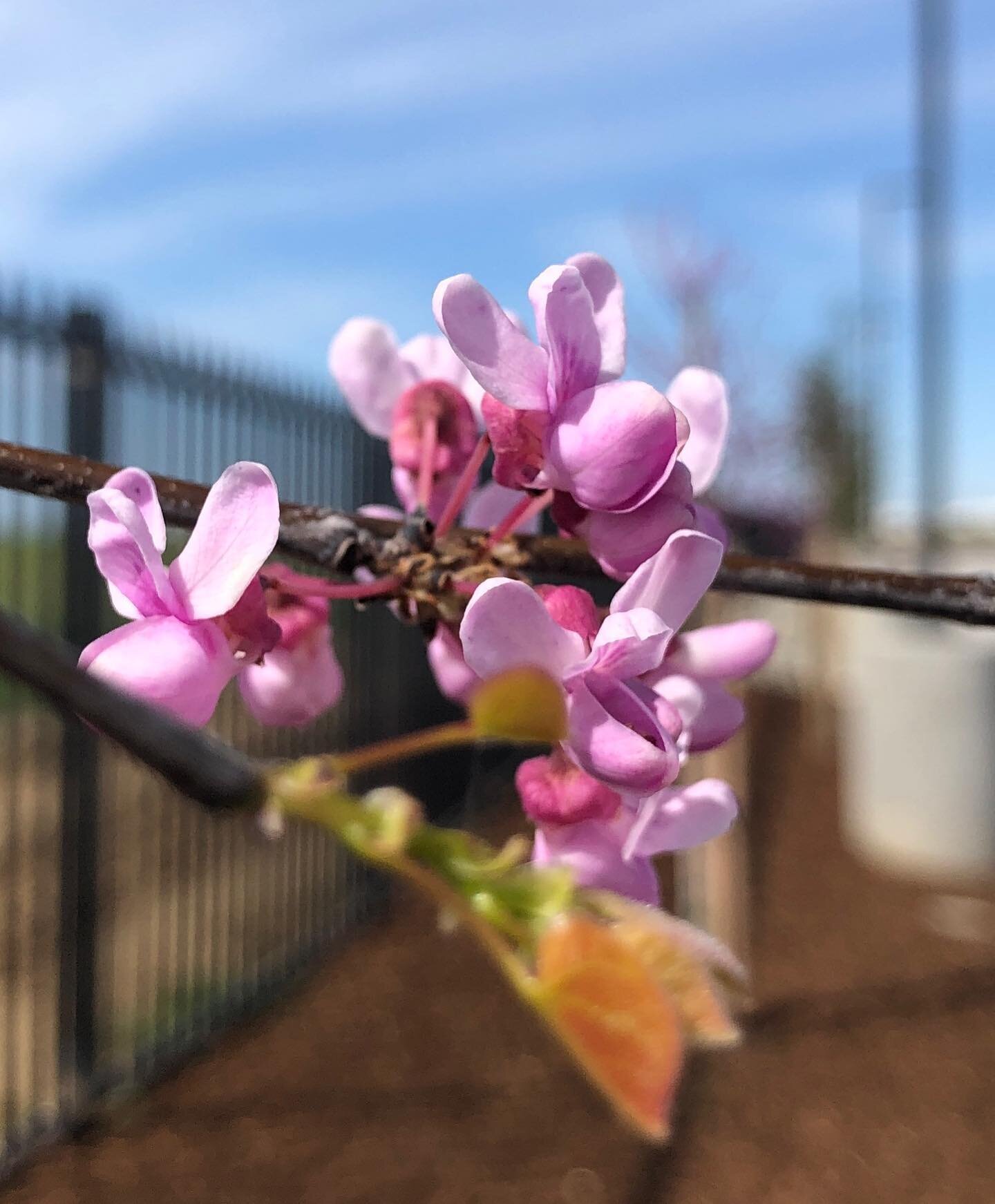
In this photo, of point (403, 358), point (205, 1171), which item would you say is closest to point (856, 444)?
point (205, 1171)

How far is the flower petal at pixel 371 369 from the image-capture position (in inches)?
27.0

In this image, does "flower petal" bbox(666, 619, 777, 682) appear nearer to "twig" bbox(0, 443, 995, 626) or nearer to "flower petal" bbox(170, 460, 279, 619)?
"twig" bbox(0, 443, 995, 626)

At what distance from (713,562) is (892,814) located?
4.92m

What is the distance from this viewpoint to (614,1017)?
7.9 inches

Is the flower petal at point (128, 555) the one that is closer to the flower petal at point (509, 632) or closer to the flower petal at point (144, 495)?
the flower petal at point (144, 495)

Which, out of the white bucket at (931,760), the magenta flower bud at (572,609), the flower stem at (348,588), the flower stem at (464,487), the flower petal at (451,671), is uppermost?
the flower stem at (464,487)

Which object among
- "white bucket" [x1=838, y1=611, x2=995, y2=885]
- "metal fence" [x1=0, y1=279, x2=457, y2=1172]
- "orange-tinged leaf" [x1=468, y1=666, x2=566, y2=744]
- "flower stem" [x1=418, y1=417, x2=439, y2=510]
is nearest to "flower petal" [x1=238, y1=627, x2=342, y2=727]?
"flower stem" [x1=418, y1=417, x2=439, y2=510]

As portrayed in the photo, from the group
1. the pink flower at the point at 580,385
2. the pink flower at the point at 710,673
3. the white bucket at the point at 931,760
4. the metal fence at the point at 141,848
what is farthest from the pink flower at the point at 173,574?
the white bucket at the point at 931,760

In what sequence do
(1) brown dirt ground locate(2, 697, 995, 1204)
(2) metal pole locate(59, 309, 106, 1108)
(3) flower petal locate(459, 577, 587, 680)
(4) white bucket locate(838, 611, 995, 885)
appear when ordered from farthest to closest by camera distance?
(4) white bucket locate(838, 611, 995, 885) < (2) metal pole locate(59, 309, 106, 1108) < (1) brown dirt ground locate(2, 697, 995, 1204) < (3) flower petal locate(459, 577, 587, 680)

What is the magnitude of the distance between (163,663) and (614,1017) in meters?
0.27

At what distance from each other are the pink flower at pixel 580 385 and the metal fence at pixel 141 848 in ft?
6.43

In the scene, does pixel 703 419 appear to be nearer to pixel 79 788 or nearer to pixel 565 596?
pixel 565 596

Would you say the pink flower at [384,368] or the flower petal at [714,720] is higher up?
the pink flower at [384,368]

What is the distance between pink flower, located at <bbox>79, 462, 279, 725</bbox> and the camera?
0.40 meters
